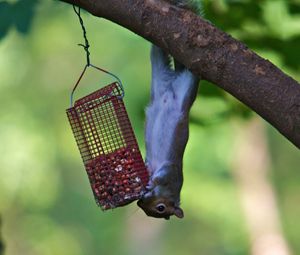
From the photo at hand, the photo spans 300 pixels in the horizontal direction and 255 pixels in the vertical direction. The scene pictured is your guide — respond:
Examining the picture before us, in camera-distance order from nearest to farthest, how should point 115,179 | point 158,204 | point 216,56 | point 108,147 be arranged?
point 216,56 < point 115,179 < point 108,147 < point 158,204

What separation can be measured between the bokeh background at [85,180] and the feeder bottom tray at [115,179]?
4277 millimetres

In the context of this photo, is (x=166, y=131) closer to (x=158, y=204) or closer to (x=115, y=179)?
(x=158, y=204)

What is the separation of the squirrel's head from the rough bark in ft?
3.59

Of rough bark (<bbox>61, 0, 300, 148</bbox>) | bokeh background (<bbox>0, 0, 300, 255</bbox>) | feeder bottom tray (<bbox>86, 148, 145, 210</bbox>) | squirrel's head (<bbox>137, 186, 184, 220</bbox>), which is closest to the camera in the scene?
rough bark (<bbox>61, 0, 300, 148</bbox>)

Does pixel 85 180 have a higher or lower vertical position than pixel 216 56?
lower

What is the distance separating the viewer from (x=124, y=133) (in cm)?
349

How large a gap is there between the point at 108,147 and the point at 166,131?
0.41 m

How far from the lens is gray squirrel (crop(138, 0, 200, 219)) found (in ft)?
12.4

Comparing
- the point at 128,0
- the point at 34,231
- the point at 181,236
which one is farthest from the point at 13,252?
the point at 128,0

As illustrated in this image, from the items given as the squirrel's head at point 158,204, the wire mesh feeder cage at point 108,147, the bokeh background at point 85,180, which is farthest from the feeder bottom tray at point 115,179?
the bokeh background at point 85,180

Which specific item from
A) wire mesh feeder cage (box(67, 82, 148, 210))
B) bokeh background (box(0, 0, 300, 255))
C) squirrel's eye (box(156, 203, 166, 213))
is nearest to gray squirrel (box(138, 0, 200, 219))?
squirrel's eye (box(156, 203, 166, 213))

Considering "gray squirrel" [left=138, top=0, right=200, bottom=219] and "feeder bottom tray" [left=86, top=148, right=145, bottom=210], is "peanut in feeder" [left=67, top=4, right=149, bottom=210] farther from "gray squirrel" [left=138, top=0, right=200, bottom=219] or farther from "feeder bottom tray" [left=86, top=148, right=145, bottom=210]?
"gray squirrel" [left=138, top=0, right=200, bottom=219]

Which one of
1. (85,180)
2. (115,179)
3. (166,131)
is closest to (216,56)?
(115,179)

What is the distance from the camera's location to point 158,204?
3.80 m
